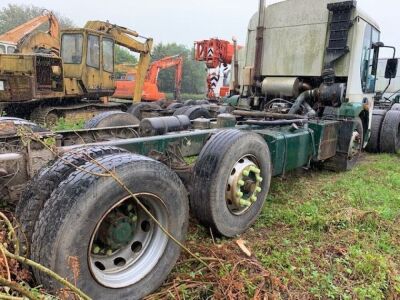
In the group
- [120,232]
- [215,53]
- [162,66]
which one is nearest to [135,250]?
[120,232]

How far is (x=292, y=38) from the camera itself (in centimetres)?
586

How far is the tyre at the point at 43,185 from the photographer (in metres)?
2.03

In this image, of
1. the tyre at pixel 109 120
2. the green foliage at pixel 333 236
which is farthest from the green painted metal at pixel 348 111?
the tyre at pixel 109 120

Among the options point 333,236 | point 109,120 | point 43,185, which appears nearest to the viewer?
point 43,185

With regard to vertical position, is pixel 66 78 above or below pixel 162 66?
below

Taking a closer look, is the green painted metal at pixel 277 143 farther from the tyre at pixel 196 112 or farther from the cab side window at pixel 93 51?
the cab side window at pixel 93 51

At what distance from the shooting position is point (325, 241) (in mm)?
Result: 3279

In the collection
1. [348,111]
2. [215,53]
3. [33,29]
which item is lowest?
[348,111]

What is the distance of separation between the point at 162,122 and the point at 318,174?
2807 millimetres

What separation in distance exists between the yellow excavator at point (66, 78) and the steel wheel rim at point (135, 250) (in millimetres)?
7400

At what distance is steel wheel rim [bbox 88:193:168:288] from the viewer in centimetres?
222

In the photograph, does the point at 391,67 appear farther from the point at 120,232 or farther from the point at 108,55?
the point at 108,55

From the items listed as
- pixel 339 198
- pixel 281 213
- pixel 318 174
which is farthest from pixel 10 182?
pixel 318 174

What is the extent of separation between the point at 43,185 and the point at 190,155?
189 cm
